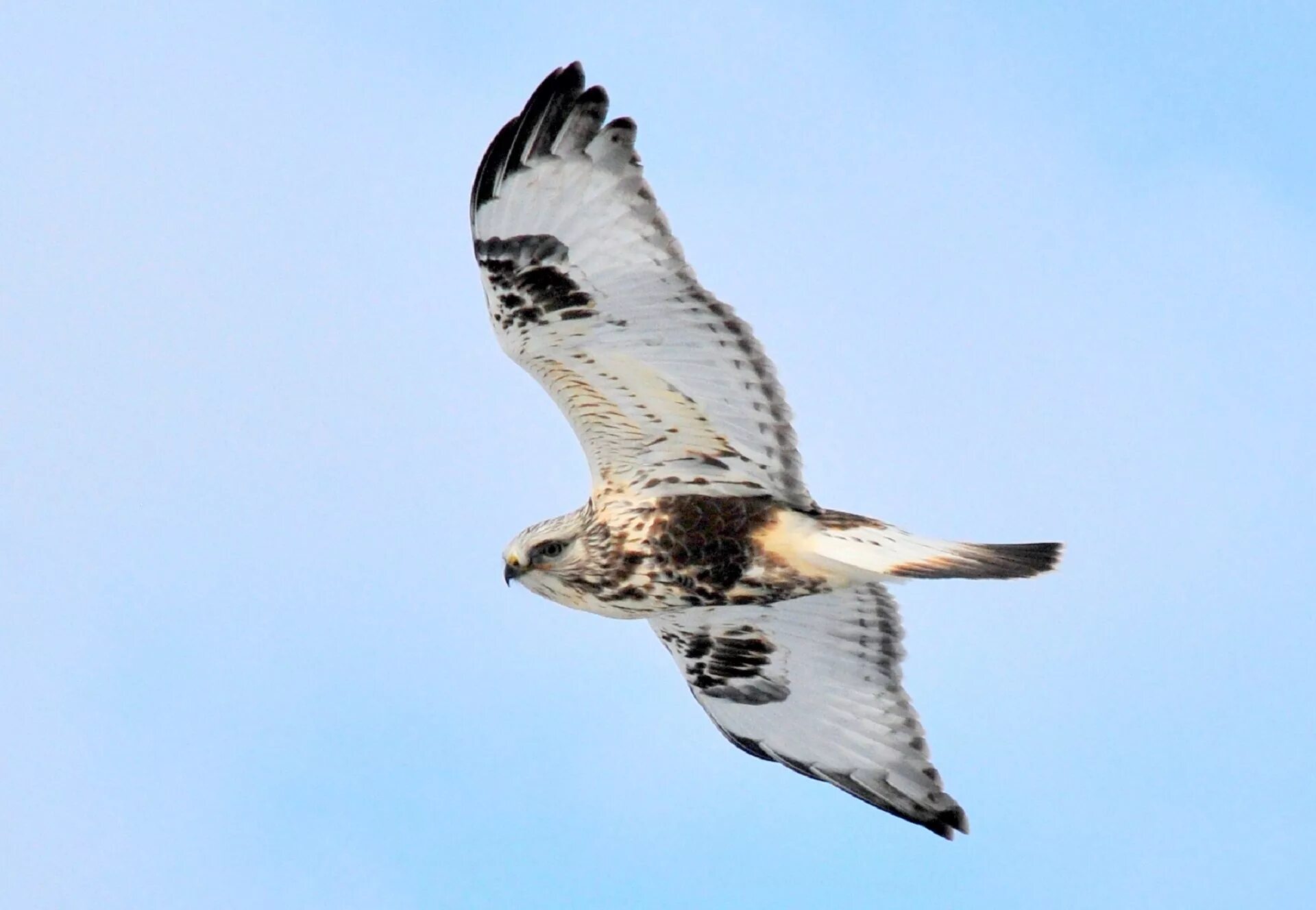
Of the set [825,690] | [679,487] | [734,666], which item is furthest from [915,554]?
[734,666]

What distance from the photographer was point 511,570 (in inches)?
→ 407

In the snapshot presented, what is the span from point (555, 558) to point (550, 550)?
2.2 inches

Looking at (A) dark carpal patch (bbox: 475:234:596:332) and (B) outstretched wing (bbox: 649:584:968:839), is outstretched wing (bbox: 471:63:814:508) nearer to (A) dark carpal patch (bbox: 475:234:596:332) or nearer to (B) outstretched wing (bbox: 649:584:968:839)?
(A) dark carpal patch (bbox: 475:234:596:332)

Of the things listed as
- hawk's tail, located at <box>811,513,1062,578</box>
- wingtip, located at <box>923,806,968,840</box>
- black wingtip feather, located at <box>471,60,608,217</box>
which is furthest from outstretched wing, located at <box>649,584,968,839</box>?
black wingtip feather, located at <box>471,60,608,217</box>

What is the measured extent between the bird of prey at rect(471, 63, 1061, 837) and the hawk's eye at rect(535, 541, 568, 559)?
13 mm

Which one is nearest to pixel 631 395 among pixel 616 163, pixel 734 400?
pixel 734 400

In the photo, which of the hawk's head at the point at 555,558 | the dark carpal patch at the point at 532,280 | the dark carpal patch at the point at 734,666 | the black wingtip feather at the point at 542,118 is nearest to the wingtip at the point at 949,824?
the dark carpal patch at the point at 734,666

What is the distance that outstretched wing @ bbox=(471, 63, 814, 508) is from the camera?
9.48m

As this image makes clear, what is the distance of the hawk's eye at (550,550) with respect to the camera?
10258mm

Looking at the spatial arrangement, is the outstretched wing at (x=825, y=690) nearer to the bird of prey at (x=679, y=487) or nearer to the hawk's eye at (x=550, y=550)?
the bird of prey at (x=679, y=487)

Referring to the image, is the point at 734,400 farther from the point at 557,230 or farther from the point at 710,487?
the point at 557,230

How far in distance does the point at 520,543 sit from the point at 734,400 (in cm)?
137

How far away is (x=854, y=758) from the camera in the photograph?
1144 centimetres

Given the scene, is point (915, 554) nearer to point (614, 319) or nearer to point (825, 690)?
point (825, 690)
